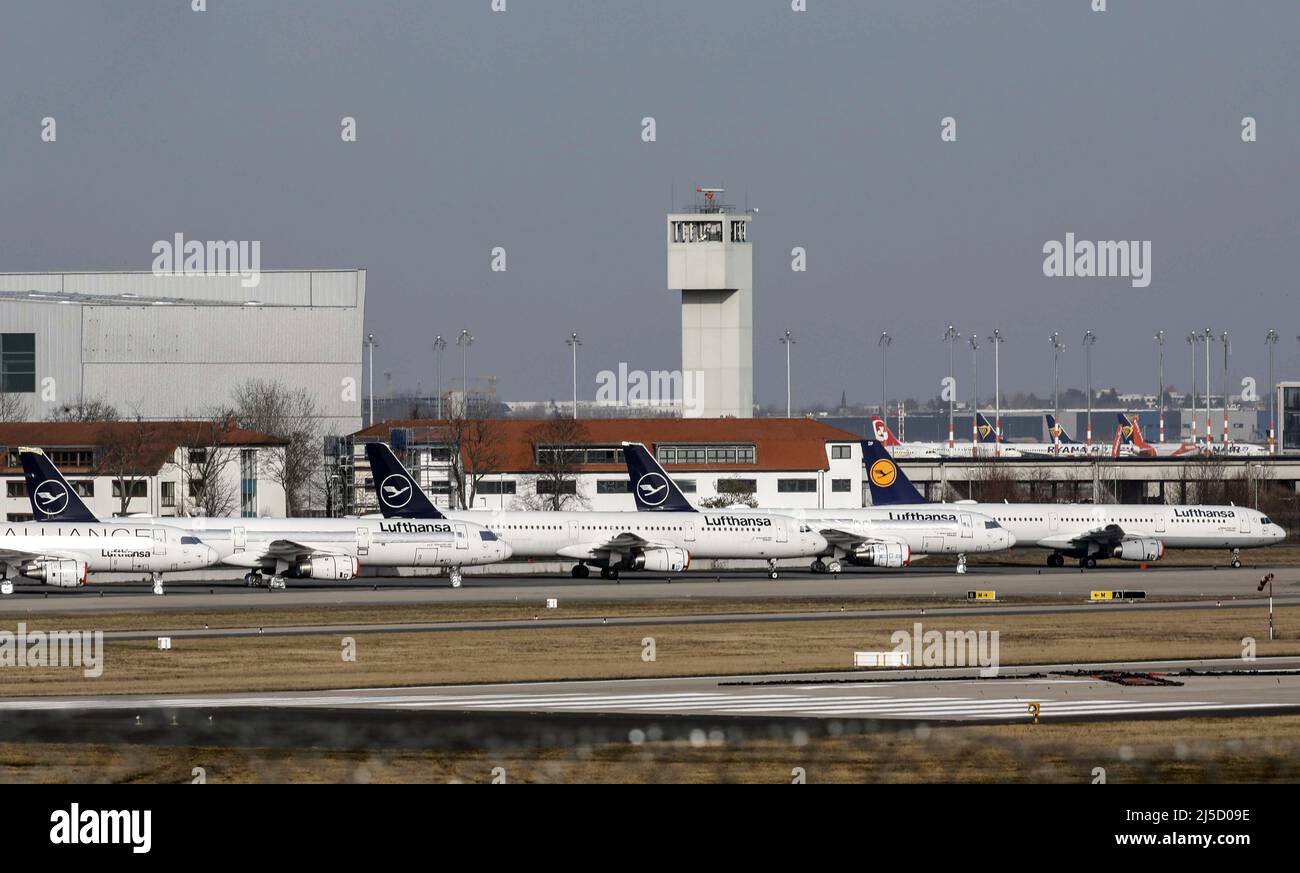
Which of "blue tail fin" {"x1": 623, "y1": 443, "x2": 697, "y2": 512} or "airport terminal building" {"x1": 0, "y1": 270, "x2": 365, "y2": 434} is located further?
"airport terminal building" {"x1": 0, "y1": 270, "x2": 365, "y2": 434}

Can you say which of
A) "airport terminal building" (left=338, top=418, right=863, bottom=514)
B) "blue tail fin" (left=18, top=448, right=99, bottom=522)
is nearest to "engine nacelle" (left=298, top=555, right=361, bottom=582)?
"blue tail fin" (left=18, top=448, right=99, bottom=522)

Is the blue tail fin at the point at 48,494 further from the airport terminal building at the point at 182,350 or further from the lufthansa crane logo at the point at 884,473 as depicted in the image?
the airport terminal building at the point at 182,350

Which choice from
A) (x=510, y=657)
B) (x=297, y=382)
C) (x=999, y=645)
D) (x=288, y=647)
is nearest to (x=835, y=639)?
(x=999, y=645)

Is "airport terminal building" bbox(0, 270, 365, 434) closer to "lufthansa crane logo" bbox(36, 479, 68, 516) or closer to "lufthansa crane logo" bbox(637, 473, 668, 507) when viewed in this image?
"lufthansa crane logo" bbox(637, 473, 668, 507)

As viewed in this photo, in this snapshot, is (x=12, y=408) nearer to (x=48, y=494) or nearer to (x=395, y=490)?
(x=48, y=494)

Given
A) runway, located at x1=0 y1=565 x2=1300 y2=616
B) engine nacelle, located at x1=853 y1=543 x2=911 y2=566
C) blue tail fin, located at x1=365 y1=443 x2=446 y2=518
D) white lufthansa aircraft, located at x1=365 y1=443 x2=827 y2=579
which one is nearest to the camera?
runway, located at x1=0 y1=565 x2=1300 y2=616

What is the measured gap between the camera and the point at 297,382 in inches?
5856

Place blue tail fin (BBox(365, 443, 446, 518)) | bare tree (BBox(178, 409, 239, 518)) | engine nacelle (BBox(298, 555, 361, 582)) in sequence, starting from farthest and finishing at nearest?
bare tree (BBox(178, 409, 239, 518)) < blue tail fin (BBox(365, 443, 446, 518)) < engine nacelle (BBox(298, 555, 361, 582))

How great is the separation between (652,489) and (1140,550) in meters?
26.9

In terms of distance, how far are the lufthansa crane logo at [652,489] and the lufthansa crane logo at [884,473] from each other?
1585 centimetres

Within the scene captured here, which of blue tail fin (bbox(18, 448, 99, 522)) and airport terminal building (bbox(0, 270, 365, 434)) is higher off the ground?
airport terminal building (bbox(0, 270, 365, 434))

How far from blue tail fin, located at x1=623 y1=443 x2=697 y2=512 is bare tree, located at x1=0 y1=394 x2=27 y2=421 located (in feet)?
254

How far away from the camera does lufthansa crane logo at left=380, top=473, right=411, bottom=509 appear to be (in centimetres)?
8025
